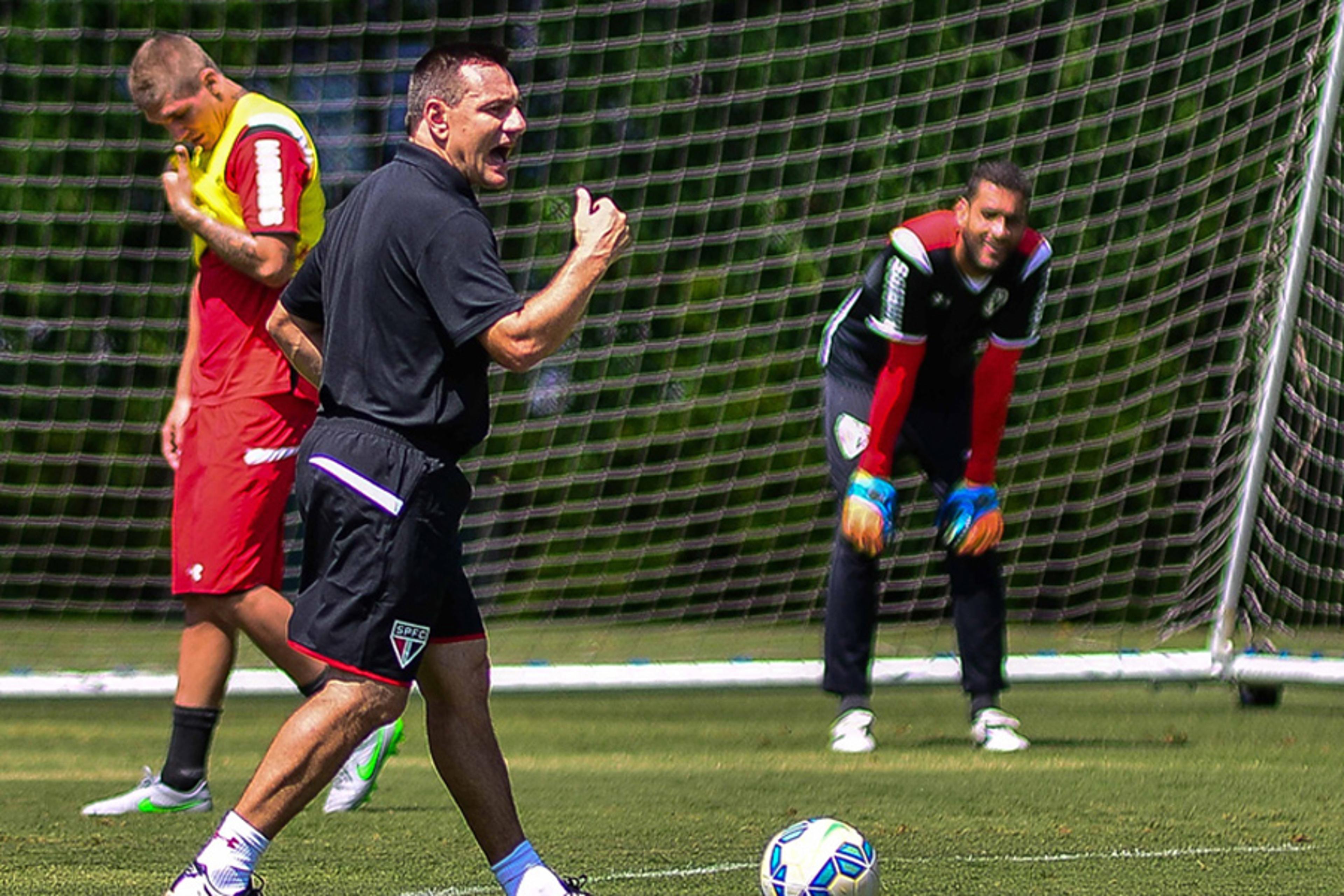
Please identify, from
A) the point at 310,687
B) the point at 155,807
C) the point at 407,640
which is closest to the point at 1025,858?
the point at 407,640

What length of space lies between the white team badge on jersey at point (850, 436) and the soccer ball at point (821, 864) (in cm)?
290

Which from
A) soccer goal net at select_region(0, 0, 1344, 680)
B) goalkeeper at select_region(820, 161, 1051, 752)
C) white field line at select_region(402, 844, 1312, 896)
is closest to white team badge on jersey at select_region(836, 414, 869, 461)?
goalkeeper at select_region(820, 161, 1051, 752)

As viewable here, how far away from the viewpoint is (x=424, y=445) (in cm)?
355

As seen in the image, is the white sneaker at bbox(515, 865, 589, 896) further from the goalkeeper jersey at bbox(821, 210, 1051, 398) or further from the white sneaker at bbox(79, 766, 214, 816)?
the goalkeeper jersey at bbox(821, 210, 1051, 398)

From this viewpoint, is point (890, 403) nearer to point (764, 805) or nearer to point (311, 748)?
point (764, 805)

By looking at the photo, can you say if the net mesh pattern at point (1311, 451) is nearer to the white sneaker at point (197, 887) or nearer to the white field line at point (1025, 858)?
the white field line at point (1025, 858)

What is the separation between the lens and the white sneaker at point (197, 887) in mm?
3354

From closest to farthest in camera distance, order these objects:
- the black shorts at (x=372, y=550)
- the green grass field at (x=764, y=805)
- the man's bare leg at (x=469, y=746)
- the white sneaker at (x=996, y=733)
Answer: the black shorts at (x=372, y=550) → the man's bare leg at (x=469, y=746) → the green grass field at (x=764, y=805) → the white sneaker at (x=996, y=733)

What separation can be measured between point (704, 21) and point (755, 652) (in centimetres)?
369

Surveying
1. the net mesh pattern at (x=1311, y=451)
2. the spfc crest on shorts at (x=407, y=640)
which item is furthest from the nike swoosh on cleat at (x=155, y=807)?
the net mesh pattern at (x=1311, y=451)

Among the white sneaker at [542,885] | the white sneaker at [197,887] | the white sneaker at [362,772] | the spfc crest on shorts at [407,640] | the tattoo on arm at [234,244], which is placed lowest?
the white sneaker at [362,772]

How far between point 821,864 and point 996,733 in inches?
115

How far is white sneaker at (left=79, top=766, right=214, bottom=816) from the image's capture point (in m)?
5.23

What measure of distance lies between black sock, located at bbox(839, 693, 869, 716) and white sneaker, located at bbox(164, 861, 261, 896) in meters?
3.41
